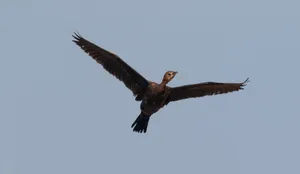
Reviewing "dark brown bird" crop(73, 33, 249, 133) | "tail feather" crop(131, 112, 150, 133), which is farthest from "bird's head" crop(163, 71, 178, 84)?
"tail feather" crop(131, 112, 150, 133)

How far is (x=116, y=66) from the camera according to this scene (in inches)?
1362

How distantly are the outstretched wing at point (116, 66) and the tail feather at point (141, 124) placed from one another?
3.14 ft

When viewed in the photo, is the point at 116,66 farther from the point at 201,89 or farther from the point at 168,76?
the point at 201,89

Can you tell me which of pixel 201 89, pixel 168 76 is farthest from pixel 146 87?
pixel 201 89

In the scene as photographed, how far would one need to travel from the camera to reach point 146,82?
34.3 metres

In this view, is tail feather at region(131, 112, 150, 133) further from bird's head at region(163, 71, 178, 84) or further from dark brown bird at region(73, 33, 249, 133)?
bird's head at region(163, 71, 178, 84)

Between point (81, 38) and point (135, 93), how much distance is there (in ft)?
8.55

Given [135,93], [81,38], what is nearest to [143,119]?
[135,93]

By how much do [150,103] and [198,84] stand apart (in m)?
1.85

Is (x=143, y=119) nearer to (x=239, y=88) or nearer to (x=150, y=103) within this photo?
(x=150, y=103)

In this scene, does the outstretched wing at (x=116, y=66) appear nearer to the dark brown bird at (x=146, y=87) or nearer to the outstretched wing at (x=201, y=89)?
the dark brown bird at (x=146, y=87)

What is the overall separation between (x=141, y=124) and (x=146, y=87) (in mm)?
1487

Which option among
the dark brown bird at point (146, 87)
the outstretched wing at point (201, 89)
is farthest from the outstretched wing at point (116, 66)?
the outstretched wing at point (201, 89)

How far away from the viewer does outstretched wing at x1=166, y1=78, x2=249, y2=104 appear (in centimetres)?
3469
